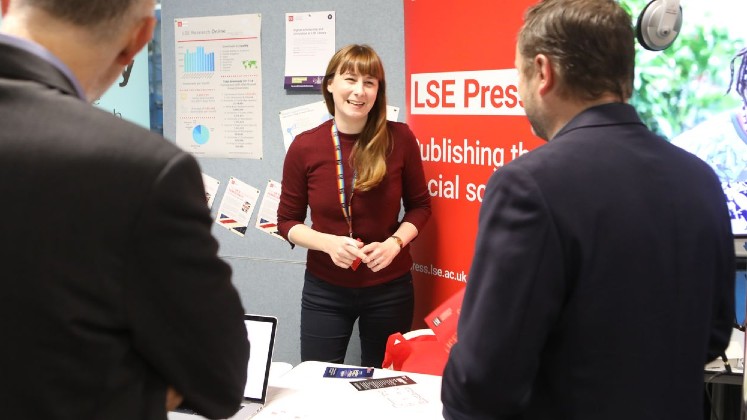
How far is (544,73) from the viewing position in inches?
46.8

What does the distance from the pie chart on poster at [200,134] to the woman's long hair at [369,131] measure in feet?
4.16

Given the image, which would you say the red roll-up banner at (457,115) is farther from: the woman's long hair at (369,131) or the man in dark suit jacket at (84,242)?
the man in dark suit jacket at (84,242)

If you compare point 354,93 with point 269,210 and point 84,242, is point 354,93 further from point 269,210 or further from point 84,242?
point 84,242

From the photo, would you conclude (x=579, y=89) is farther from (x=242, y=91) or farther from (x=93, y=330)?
(x=242, y=91)

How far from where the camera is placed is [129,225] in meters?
0.72

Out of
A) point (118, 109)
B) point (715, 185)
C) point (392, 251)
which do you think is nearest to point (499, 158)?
point (392, 251)

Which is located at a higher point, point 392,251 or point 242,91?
point 242,91

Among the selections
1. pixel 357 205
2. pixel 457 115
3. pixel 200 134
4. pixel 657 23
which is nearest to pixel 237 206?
pixel 200 134

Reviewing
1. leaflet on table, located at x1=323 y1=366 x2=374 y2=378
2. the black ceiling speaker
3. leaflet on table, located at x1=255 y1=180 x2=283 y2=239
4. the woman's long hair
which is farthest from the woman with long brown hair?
the black ceiling speaker

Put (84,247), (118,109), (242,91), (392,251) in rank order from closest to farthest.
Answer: (84,247) < (392,251) < (242,91) < (118,109)

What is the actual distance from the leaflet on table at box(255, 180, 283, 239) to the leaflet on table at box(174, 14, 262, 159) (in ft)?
0.61

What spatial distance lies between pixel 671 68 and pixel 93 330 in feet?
7.01

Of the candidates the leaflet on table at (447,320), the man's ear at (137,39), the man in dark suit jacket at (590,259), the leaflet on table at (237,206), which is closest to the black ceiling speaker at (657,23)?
the man in dark suit jacket at (590,259)

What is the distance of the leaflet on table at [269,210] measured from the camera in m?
3.57
